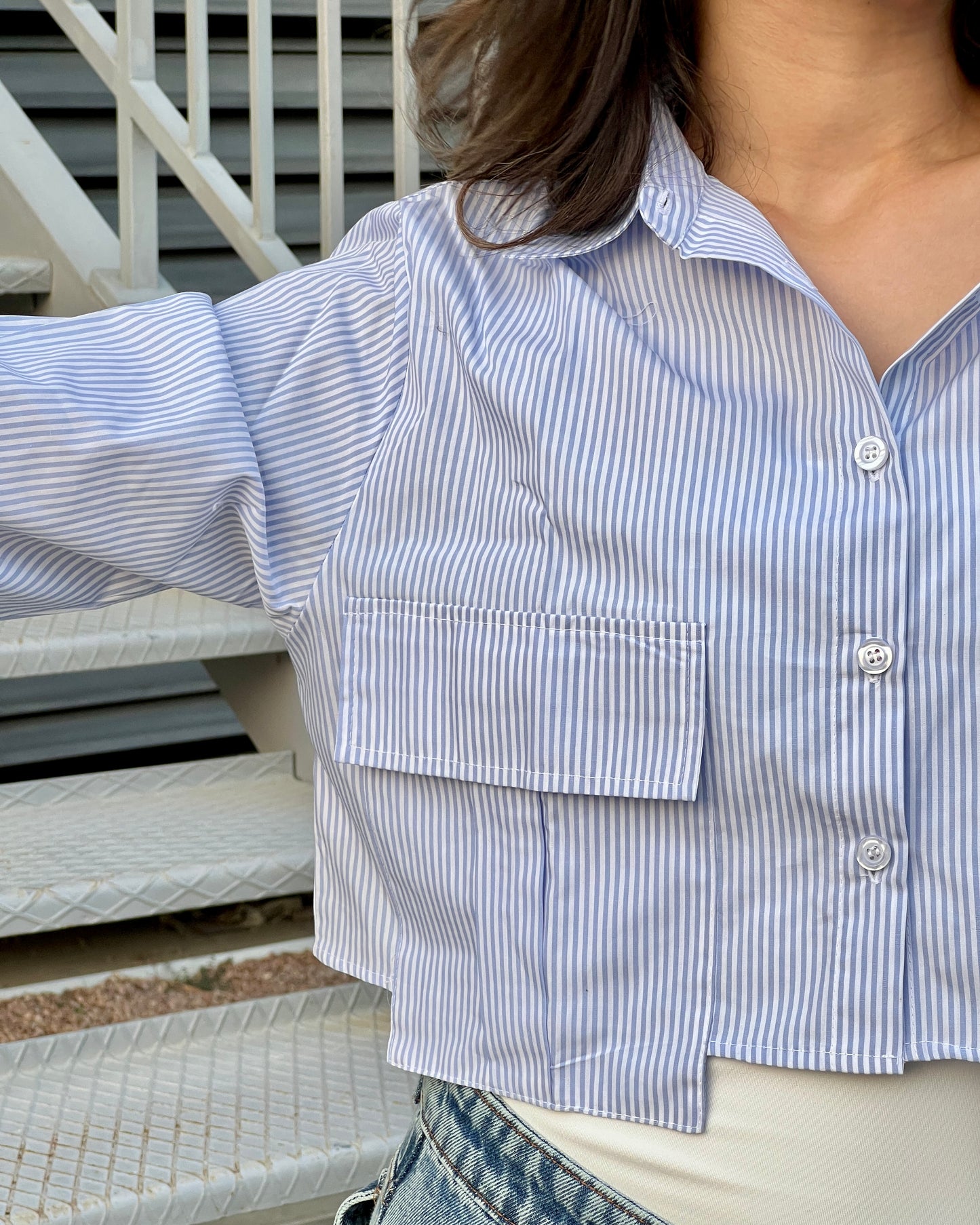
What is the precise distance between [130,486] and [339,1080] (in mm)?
860

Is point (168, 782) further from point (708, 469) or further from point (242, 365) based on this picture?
point (708, 469)

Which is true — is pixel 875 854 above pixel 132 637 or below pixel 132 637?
above

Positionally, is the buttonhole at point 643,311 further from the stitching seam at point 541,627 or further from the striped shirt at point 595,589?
the stitching seam at point 541,627

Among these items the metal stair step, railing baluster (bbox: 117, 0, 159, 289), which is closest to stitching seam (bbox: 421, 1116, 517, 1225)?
railing baluster (bbox: 117, 0, 159, 289)

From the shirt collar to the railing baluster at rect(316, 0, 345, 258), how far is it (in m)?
0.85

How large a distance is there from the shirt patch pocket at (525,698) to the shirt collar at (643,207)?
224 mm

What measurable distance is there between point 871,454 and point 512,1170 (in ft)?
1.49

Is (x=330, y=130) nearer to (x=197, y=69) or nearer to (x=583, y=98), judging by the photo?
(x=197, y=69)

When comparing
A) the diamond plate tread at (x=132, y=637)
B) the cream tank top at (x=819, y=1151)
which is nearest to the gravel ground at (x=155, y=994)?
the diamond plate tread at (x=132, y=637)

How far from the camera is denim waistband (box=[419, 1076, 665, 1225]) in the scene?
0.75m

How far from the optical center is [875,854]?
0.69 meters

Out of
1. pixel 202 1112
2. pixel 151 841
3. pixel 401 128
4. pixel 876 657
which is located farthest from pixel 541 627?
pixel 401 128

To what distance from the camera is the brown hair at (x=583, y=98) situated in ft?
2.65

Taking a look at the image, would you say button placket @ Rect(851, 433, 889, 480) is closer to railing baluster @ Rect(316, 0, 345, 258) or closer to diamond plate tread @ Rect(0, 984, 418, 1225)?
diamond plate tread @ Rect(0, 984, 418, 1225)
